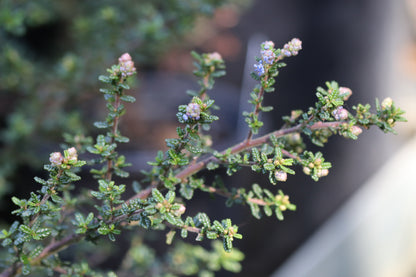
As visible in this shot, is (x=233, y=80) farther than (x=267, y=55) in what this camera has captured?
Yes

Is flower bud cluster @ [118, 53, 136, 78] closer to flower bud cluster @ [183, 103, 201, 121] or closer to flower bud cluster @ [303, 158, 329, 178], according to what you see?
flower bud cluster @ [183, 103, 201, 121]

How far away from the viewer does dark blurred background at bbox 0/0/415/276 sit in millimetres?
1155

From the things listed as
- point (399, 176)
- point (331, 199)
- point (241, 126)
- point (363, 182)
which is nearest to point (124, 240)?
point (241, 126)

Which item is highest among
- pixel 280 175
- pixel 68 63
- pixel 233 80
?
pixel 233 80

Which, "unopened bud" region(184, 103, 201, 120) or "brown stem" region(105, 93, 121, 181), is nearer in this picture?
"unopened bud" region(184, 103, 201, 120)

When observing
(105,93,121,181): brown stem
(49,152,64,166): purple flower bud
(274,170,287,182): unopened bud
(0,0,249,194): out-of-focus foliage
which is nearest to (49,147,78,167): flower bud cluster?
(49,152,64,166): purple flower bud

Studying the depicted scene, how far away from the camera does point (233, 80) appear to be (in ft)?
6.45

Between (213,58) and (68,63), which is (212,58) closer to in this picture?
(213,58)

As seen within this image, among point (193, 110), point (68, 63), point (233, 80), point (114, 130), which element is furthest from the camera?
point (233, 80)

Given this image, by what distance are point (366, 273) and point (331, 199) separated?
0.30 m

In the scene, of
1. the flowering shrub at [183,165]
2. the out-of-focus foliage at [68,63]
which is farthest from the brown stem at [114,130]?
the out-of-focus foliage at [68,63]

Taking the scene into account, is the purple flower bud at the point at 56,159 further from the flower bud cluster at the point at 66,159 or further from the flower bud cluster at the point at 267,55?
the flower bud cluster at the point at 267,55

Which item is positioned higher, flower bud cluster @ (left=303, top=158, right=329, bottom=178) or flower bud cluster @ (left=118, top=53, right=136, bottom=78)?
flower bud cluster @ (left=118, top=53, right=136, bottom=78)

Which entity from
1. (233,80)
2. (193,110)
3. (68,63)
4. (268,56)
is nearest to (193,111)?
(193,110)
